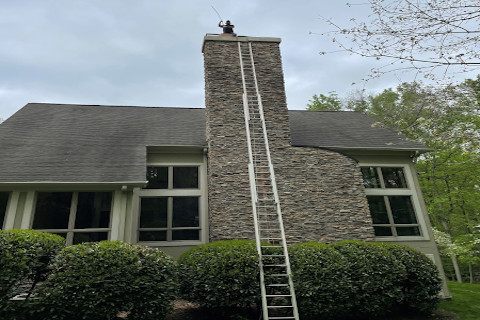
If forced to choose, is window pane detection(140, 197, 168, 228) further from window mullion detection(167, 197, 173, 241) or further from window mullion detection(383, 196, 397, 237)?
window mullion detection(383, 196, 397, 237)

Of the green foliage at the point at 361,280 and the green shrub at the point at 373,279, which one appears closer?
the green foliage at the point at 361,280

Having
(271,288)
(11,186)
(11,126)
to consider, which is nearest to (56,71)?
(11,126)

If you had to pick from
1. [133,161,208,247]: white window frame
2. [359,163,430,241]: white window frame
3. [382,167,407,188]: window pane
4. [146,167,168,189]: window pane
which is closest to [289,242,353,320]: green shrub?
[133,161,208,247]: white window frame

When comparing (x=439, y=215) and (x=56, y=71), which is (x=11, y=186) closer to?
(x=56, y=71)

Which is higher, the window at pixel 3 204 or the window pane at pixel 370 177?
the window pane at pixel 370 177

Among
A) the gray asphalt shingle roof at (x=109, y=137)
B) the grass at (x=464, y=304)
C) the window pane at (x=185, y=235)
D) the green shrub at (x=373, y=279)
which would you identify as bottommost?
the grass at (x=464, y=304)

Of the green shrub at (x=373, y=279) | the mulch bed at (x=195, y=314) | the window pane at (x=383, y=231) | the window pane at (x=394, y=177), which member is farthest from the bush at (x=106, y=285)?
the window pane at (x=394, y=177)

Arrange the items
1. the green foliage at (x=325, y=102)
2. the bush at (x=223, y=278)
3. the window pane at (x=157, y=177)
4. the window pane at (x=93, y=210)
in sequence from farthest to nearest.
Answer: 1. the green foliage at (x=325, y=102)
2. the window pane at (x=157, y=177)
3. the window pane at (x=93, y=210)
4. the bush at (x=223, y=278)

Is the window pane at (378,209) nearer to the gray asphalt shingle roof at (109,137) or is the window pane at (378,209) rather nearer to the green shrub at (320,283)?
the gray asphalt shingle roof at (109,137)

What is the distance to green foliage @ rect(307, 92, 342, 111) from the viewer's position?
2658 centimetres

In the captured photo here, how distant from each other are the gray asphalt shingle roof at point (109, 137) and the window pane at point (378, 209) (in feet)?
5.72

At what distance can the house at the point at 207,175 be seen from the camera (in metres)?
7.98

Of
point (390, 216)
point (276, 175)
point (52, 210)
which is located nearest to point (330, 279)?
point (276, 175)

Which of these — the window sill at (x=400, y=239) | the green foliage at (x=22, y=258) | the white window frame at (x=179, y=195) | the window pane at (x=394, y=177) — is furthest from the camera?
the window pane at (x=394, y=177)
